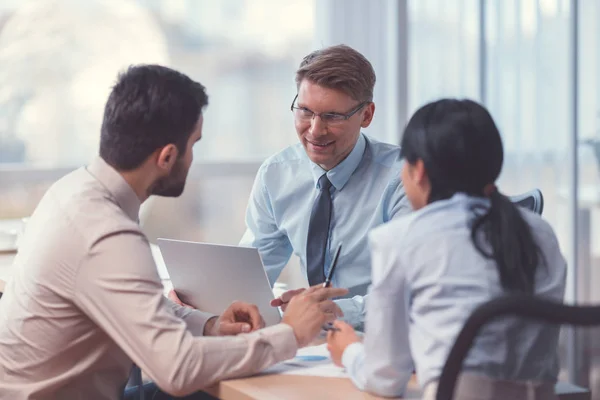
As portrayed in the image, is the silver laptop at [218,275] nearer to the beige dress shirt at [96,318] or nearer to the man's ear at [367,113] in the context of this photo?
the beige dress shirt at [96,318]

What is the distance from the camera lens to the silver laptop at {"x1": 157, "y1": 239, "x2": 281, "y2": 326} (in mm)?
1836

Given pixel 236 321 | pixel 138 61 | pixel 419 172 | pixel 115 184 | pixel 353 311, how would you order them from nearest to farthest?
pixel 419 172
pixel 115 184
pixel 236 321
pixel 353 311
pixel 138 61

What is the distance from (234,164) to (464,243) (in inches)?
126

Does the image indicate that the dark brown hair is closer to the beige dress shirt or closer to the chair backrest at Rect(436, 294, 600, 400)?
the beige dress shirt

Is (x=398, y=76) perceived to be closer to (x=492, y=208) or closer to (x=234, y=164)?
(x=234, y=164)

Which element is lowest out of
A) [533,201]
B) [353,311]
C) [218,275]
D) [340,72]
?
[353,311]

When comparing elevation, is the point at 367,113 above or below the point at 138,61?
below

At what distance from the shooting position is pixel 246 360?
5.16 feet

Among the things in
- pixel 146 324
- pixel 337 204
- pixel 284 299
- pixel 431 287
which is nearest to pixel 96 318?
pixel 146 324

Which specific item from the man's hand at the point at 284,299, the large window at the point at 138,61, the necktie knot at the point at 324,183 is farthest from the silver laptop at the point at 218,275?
the large window at the point at 138,61

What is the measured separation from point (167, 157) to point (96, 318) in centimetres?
34

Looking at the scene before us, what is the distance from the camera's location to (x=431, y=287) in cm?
128

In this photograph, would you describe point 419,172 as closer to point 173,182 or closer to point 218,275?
point 173,182

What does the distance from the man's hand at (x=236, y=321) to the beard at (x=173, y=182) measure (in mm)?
294
